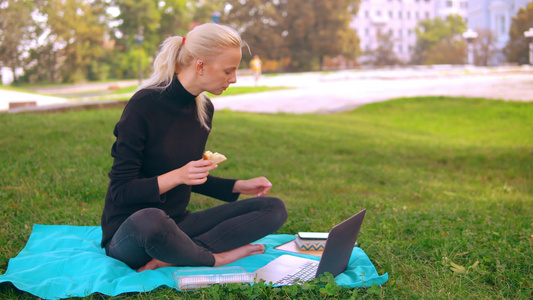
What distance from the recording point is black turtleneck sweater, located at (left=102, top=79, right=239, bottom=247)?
8.59 ft

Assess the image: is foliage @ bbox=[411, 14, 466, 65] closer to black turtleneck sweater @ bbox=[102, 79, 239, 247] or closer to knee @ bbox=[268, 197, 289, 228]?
knee @ bbox=[268, 197, 289, 228]

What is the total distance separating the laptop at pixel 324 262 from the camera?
8.36 feet

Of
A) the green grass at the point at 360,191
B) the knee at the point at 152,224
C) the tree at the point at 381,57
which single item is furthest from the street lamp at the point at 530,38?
the tree at the point at 381,57

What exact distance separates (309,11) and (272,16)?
378 cm

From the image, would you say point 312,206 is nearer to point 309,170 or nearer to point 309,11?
point 309,170

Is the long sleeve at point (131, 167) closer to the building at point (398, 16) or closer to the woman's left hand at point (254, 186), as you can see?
the woman's left hand at point (254, 186)

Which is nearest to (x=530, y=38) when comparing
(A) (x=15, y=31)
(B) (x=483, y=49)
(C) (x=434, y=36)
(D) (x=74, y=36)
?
(B) (x=483, y=49)

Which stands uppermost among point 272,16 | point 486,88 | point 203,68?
point 272,16

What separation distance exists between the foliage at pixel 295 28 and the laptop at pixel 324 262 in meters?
47.3

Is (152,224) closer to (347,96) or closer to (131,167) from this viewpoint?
(131,167)

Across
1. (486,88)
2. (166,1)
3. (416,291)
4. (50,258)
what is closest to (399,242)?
(416,291)

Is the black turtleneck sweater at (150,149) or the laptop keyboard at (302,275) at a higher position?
the black turtleneck sweater at (150,149)

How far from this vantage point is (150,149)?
2732 mm

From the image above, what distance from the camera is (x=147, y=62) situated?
44000mm
